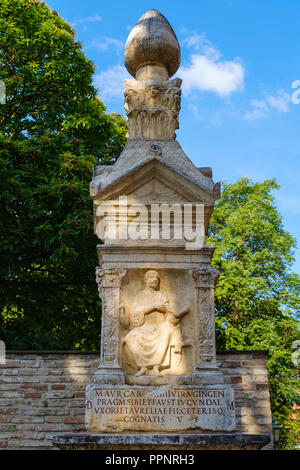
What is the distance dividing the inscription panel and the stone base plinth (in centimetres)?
51

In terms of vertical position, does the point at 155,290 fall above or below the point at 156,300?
above

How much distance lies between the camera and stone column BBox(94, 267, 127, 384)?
17.3 feet

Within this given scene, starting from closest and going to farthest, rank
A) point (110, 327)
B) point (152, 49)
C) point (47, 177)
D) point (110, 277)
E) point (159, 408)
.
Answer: point (159, 408)
point (110, 327)
point (110, 277)
point (152, 49)
point (47, 177)

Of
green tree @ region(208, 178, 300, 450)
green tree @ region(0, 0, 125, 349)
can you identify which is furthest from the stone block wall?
green tree @ region(208, 178, 300, 450)

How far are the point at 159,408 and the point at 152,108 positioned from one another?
392 centimetres

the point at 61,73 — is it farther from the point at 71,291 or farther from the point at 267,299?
the point at 267,299

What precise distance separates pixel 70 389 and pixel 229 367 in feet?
8.54

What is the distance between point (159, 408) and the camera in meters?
5.14

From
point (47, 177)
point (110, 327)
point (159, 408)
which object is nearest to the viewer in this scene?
point (159, 408)

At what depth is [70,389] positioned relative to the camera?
7.98 meters

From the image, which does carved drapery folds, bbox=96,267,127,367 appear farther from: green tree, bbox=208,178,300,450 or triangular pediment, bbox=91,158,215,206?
green tree, bbox=208,178,300,450

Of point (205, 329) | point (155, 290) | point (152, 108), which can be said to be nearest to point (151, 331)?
point (155, 290)

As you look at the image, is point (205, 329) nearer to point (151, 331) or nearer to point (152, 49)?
point (151, 331)

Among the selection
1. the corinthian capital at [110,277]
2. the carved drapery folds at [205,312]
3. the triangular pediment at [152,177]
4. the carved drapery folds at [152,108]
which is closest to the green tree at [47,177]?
the carved drapery folds at [152,108]
